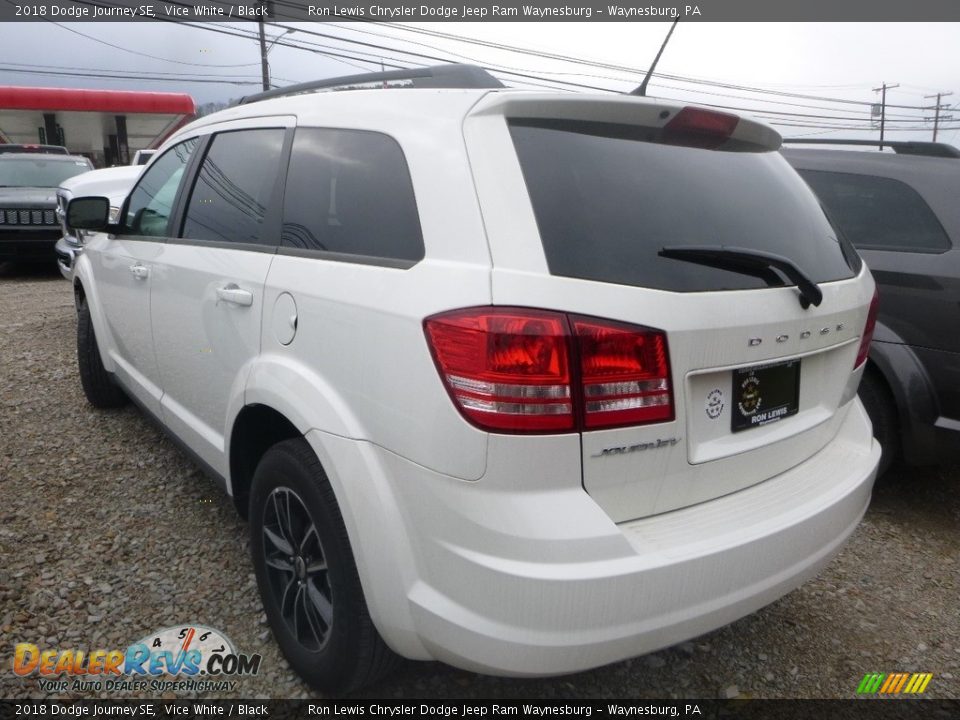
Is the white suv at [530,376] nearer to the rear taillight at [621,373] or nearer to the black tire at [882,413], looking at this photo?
the rear taillight at [621,373]

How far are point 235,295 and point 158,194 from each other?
57.5 inches

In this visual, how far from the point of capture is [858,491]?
2207 millimetres

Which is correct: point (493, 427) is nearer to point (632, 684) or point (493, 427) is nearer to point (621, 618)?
point (621, 618)

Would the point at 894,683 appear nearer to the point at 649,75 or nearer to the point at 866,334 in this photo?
the point at 866,334

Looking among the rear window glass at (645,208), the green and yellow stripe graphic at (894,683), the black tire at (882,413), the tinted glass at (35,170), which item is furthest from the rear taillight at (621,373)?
the tinted glass at (35,170)

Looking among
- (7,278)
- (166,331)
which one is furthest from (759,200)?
(7,278)

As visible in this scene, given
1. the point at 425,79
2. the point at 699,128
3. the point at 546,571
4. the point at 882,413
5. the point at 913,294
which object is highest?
the point at 425,79

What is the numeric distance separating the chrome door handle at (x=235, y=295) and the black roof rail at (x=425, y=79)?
2.42ft

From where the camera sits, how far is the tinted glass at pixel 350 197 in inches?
76.0

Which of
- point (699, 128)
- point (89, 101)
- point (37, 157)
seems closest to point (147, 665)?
point (699, 128)

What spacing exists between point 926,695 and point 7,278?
1298cm

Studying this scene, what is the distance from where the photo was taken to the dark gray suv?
336 cm

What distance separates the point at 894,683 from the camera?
2.39m

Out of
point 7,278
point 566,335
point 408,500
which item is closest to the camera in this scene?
point 566,335
